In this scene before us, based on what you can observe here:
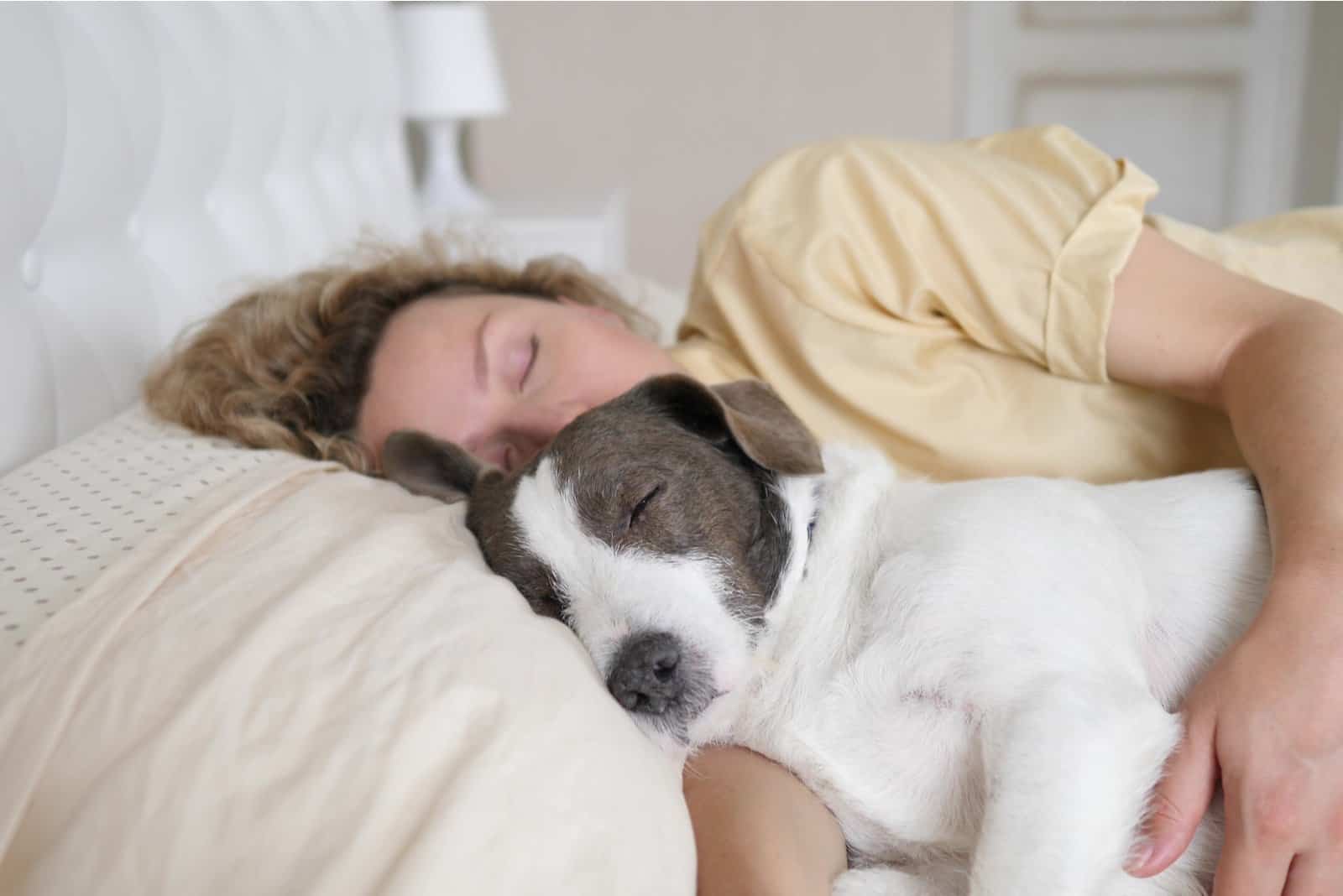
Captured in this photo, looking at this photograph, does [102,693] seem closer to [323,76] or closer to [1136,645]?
[1136,645]

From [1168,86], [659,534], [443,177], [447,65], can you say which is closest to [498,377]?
[659,534]

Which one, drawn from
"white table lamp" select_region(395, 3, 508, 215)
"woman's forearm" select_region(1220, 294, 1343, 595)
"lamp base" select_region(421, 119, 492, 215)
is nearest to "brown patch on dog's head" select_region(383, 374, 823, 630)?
"woman's forearm" select_region(1220, 294, 1343, 595)

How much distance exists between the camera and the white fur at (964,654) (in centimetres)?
97

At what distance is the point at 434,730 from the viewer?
32.6 inches

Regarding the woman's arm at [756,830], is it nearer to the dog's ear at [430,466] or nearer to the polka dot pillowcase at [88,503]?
the dog's ear at [430,466]

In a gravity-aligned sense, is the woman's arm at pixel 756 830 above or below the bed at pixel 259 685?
below

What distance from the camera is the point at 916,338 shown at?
5.66 ft

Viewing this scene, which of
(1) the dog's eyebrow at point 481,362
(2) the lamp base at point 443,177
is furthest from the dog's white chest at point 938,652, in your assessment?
(2) the lamp base at point 443,177

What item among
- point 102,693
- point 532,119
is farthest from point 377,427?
point 532,119

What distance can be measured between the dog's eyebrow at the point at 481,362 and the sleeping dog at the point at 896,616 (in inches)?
10.7

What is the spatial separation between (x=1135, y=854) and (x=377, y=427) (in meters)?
1.16

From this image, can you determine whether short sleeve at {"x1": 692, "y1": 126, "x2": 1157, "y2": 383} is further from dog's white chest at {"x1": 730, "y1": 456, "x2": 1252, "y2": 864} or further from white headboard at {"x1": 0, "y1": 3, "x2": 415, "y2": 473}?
white headboard at {"x1": 0, "y1": 3, "x2": 415, "y2": 473}

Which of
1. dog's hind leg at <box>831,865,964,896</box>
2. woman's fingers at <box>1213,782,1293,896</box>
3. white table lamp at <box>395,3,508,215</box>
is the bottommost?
dog's hind leg at <box>831,865,964,896</box>

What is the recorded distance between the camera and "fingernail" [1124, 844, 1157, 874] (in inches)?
39.6
